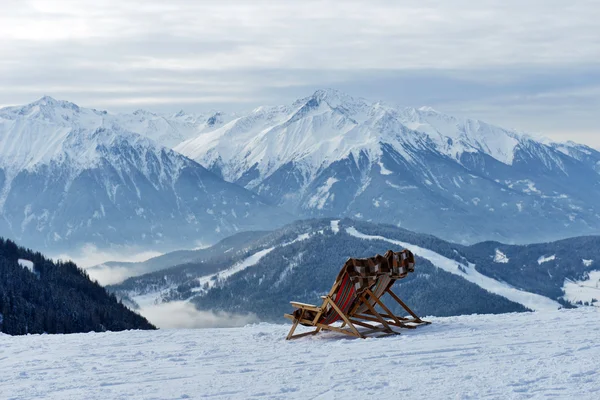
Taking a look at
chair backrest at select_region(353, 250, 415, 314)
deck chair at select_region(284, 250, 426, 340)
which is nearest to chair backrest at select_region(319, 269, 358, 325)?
deck chair at select_region(284, 250, 426, 340)

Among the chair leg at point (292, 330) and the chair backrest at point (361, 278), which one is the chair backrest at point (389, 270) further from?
the chair leg at point (292, 330)

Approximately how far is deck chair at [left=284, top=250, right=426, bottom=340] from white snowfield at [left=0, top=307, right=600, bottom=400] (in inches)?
19.2

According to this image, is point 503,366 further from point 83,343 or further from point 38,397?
point 83,343

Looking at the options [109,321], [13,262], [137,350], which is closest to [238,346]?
[137,350]

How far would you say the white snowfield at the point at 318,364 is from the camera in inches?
548

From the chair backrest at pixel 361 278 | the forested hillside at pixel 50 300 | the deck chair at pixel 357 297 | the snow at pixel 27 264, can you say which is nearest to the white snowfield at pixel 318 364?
the deck chair at pixel 357 297

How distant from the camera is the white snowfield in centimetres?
1392

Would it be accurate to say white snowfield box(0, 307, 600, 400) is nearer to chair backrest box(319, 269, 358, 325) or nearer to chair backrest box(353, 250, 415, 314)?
chair backrest box(319, 269, 358, 325)

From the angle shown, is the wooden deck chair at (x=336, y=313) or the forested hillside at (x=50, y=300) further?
the forested hillside at (x=50, y=300)

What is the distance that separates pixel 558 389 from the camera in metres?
13.3

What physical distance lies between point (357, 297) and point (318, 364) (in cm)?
435

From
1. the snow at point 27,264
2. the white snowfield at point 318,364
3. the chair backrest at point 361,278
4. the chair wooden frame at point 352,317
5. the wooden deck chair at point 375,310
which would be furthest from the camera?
the snow at point 27,264

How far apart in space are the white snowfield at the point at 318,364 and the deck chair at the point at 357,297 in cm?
49

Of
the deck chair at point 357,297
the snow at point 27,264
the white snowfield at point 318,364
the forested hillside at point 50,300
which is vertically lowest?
the forested hillside at point 50,300
